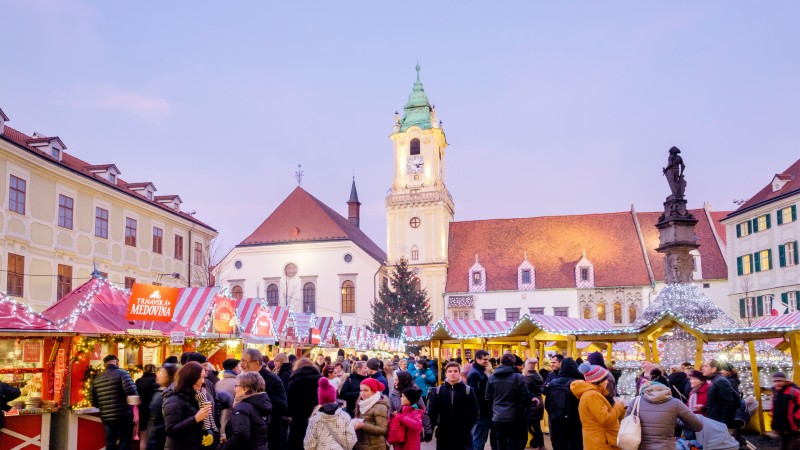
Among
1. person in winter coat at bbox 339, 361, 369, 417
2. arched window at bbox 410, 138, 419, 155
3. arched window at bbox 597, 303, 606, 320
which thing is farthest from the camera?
arched window at bbox 410, 138, 419, 155

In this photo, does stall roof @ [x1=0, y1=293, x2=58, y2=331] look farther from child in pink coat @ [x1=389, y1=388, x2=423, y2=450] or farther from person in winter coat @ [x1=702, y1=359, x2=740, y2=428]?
person in winter coat @ [x1=702, y1=359, x2=740, y2=428]

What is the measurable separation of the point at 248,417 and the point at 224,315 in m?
12.6

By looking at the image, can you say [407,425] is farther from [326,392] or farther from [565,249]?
[565,249]

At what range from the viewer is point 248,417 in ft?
22.6

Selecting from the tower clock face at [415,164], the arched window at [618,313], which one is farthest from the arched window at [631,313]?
the tower clock face at [415,164]

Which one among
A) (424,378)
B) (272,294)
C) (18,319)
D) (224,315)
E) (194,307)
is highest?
(272,294)

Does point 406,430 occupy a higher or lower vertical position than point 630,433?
lower

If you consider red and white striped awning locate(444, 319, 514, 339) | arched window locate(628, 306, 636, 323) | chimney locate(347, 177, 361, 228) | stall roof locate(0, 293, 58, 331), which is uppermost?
chimney locate(347, 177, 361, 228)

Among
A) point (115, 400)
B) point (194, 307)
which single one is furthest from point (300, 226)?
point (115, 400)

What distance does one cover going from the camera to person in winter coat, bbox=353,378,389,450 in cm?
750

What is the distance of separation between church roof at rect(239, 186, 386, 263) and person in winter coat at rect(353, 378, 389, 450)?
52.5 meters

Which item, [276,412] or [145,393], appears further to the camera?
[145,393]

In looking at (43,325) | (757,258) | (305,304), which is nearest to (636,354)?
(757,258)

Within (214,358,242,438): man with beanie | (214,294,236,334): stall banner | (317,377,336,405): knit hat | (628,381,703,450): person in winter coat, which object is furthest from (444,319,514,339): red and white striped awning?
(628,381,703,450): person in winter coat
